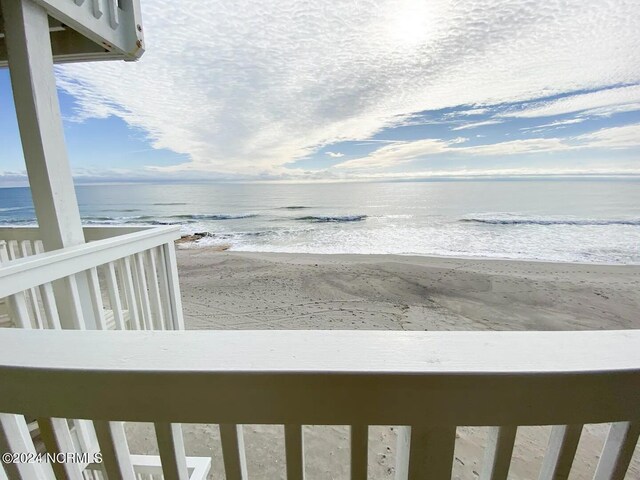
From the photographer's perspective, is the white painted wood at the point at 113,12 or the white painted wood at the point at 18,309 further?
the white painted wood at the point at 113,12

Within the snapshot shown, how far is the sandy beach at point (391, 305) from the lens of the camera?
1.57 metres

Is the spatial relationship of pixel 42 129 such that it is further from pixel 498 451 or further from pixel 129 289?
pixel 498 451

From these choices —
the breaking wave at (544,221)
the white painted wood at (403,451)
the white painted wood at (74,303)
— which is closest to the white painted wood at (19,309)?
the white painted wood at (74,303)

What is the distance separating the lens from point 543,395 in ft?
1.07

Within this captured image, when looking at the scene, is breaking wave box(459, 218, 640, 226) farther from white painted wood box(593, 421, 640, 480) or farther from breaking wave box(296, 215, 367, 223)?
white painted wood box(593, 421, 640, 480)

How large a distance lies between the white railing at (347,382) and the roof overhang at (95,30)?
5.45ft

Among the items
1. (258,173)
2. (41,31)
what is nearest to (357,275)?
(41,31)

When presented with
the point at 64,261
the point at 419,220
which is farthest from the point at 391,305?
the point at 419,220

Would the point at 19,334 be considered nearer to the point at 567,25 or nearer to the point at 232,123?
the point at 567,25

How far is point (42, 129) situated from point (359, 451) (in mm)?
1718

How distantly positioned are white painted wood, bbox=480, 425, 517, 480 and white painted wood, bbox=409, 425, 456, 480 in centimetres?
6

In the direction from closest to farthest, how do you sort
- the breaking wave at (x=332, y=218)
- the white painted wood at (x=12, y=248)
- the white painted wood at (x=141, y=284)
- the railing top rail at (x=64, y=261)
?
the railing top rail at (x=64, y=261) → the white painted wood at (x=141, y=284) → the white painted wood at (x=12, y=248) → the breaking wave at (x=332, y=218)

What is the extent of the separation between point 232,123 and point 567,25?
15.4 metres

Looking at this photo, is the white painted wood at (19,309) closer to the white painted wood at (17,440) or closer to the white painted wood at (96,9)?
the white painted wood at (17,440)
